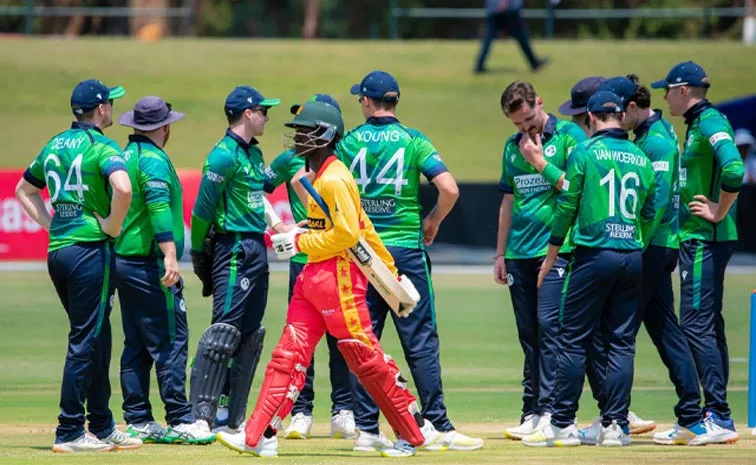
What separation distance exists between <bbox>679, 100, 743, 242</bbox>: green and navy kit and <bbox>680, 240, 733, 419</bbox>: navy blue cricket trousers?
89 mm

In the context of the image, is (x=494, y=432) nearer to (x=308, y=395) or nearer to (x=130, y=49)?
(x=308, y=395)

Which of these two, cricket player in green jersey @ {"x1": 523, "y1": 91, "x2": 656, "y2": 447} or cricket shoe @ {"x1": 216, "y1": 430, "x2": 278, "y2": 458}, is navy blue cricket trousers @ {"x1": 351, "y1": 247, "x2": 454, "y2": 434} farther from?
cricket shoe @ {"x1": 216, "y1": 430, "x2": 278, "y2": 458}

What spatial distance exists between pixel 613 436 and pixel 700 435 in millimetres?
652

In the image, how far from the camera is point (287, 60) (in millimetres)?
36906

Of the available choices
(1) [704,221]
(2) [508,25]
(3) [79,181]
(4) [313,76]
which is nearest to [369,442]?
(3) [79,181]

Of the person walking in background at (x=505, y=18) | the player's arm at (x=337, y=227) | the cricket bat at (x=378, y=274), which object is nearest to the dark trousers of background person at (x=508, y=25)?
the person walking in background at (x=505, y=18)

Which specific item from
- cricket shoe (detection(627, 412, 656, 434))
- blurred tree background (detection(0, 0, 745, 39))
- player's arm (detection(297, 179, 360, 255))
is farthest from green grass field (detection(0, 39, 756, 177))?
player's arm (detection(297, 179, 360, 255))

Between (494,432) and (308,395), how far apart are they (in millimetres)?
1327

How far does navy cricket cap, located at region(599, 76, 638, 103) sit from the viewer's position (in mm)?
8547

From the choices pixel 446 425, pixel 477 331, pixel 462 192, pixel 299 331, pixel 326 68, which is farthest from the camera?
pixel 326 68

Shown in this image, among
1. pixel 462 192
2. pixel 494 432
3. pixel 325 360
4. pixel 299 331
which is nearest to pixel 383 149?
pixel 299 331

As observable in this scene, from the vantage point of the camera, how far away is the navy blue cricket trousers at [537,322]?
28.8 feet

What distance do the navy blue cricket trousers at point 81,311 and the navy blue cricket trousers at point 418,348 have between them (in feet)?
5.50

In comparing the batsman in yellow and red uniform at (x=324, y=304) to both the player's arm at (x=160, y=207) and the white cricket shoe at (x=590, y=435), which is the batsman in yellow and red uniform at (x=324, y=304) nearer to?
the player's arm at (x=160, y=207)
